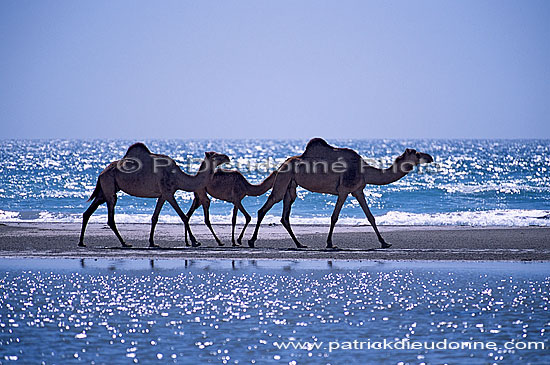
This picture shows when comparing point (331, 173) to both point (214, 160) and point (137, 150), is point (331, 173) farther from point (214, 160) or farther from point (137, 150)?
point (137, 150)

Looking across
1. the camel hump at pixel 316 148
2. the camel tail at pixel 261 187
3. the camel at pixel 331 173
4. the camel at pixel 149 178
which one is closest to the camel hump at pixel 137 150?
the camel at pixel 149 178

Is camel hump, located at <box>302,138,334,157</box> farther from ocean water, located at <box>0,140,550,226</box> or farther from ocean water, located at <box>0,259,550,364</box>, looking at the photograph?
ocean water, located at <box>0,259,550,364</box>

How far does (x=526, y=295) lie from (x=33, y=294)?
594 centimetres

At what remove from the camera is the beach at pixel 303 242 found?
14.5m

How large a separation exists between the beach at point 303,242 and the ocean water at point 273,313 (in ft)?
4.07

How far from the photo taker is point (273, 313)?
9.24 meters

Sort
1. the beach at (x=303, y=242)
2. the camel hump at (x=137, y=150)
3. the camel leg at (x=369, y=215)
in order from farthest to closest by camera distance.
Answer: the camel hump at (x=137, y=150) → the camel leg at (x=369, y=215) → the beach at (x=303, y=242)

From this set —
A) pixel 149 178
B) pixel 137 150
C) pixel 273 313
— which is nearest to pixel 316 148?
pixel 149 178

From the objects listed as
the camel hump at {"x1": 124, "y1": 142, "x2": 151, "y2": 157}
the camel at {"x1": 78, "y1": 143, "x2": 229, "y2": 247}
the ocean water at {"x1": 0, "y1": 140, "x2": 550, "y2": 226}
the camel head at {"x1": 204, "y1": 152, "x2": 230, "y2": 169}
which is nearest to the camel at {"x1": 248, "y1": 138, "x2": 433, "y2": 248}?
the camel head at {"x1": 204, "y1": 152, "x2": 230, "y2": 169}

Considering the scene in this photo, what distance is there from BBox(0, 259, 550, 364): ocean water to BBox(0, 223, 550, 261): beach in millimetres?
1240

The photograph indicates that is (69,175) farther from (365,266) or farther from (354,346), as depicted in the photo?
(354,346)

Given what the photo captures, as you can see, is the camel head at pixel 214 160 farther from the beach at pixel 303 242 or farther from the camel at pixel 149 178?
the beach at pixel 303 242

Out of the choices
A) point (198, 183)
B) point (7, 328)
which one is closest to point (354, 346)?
point (7, 328)

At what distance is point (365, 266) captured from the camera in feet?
43.2
